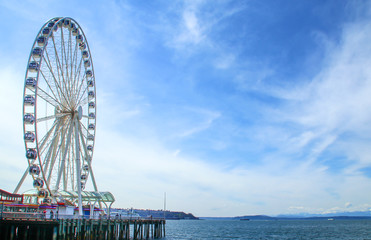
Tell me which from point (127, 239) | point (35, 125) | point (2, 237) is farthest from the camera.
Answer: point (127, 239)

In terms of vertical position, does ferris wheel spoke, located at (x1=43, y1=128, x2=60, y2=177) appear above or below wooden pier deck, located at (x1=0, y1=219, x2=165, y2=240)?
above

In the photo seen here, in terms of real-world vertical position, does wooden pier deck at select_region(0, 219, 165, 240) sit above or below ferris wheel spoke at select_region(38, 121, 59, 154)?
below

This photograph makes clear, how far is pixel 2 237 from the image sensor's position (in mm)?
31719

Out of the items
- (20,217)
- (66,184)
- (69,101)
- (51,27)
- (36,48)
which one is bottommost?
(20,217)

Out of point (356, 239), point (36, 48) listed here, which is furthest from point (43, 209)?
point (356, 239)

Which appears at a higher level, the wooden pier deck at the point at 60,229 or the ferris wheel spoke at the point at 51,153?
the ferris wheel spoke at the point at 51,153

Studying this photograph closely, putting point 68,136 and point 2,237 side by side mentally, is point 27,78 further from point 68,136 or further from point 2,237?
point 2,237

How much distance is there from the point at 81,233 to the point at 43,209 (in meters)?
Answer: 5.07

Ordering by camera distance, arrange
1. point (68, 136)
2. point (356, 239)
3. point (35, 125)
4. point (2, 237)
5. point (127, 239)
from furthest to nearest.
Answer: point (356, 239), point (127, 239), point (68, 136), point (35, 125), point (2, 237)

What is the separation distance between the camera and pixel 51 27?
41719mm

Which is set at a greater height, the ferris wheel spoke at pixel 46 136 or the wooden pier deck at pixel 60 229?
the ferris wheel spoke at pixel 46 136

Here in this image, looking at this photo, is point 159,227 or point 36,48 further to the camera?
point 159,227

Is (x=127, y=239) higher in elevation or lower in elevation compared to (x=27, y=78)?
lower

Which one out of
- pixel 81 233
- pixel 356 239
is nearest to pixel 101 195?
Answer: pixel 81 233
